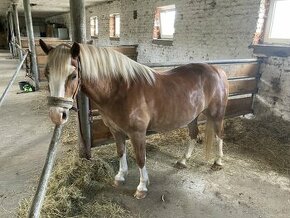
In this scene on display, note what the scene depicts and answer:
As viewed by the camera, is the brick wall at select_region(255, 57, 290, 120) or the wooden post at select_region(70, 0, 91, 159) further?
the brick wall at select_region(255, 57, 290, 120)

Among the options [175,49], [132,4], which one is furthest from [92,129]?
[132,4]

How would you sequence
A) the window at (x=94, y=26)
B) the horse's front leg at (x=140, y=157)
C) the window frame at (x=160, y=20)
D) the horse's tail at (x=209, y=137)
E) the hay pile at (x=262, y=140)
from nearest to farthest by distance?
the horse's front leg at (x=140, y=157) < the horse's tail at (x=209, y=137) < the hay pile at (x=262, y=140) < the window frame at (x=160, y=20) < the window at (x=94, y=26)

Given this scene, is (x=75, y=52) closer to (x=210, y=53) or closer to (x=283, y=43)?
(x=283, y=43)

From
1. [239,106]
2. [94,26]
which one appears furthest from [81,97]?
[94,26]

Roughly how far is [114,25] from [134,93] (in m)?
8.02

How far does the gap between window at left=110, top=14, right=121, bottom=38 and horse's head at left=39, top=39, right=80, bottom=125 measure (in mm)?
7934

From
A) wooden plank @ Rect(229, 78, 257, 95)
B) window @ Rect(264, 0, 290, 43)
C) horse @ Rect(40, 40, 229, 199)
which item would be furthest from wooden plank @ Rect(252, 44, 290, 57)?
horse @ Rect(40, 40, 229, 199)

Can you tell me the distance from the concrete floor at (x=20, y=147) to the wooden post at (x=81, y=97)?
0.53 meters

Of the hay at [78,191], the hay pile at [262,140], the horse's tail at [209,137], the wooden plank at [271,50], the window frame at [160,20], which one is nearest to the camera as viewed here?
the hay at [78,191]

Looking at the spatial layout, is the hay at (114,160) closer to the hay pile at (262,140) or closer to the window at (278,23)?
the hay pile at (262,140)

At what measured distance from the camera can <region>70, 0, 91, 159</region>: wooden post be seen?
1.94m

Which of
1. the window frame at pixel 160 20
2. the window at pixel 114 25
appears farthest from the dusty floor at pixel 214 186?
the window at pixel 114 25

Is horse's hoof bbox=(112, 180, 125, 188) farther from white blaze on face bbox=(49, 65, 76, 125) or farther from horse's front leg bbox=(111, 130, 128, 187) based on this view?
white blaze on face bbox=(49, 65, 76, 125)

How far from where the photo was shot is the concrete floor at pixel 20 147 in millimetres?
1982
